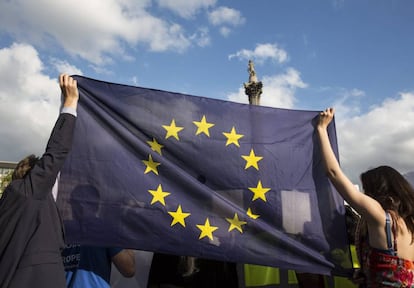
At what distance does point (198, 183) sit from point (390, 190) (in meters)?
1.64

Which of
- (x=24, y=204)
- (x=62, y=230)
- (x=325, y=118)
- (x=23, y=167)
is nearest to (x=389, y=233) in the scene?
(x=325, y=118)

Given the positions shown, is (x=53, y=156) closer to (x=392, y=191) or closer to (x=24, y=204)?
→ (x=24, y=204)

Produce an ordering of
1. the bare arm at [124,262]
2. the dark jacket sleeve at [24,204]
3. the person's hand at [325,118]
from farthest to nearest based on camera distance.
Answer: the person's hand at [325,118]
the bare arm at [124,262]
the dark jacket sleeve at [24,204]

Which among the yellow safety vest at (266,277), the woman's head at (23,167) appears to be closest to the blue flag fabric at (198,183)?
the woman's head at (23,167)

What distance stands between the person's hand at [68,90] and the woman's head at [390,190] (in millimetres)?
2426

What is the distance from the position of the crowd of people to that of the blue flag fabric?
0.92 ft

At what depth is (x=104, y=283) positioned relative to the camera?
9.50 feet

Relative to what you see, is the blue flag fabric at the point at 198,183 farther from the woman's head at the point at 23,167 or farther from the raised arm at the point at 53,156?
the raised arm at the point at 53,156

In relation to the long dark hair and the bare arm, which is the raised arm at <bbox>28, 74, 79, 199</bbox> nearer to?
the bare arm

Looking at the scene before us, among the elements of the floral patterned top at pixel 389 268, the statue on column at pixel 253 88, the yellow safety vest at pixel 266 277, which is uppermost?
the statue on column at pixel 253 88

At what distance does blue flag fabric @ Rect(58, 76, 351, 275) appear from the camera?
3139 mm

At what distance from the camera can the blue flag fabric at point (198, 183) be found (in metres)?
3.14

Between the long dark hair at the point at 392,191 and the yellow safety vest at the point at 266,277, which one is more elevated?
the long dark hair at the point at 392,191

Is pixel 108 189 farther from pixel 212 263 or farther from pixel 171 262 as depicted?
pixel 212 263
